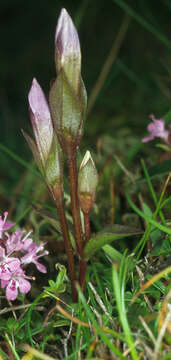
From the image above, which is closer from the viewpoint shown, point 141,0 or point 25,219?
point 25,219

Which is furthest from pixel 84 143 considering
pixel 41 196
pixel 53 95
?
pixel 53 95

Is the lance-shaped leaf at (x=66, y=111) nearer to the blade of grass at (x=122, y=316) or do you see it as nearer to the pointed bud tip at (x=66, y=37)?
the pointed bud tip at (x=66, y=37)

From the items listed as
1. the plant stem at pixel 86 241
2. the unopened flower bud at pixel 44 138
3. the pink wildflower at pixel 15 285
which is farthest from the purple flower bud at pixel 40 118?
the pink wildflower at pixel 15 285

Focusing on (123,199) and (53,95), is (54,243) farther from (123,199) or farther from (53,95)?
(53,95)

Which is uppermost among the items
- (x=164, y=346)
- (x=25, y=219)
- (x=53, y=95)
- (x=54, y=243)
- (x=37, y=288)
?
(x=53, y=95)

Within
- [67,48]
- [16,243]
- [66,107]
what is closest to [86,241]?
[16,243]

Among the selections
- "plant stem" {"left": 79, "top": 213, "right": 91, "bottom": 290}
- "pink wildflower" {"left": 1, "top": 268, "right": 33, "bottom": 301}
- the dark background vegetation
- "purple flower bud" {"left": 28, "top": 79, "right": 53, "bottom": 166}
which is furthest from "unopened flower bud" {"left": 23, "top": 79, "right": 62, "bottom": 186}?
the dark background vegetation
